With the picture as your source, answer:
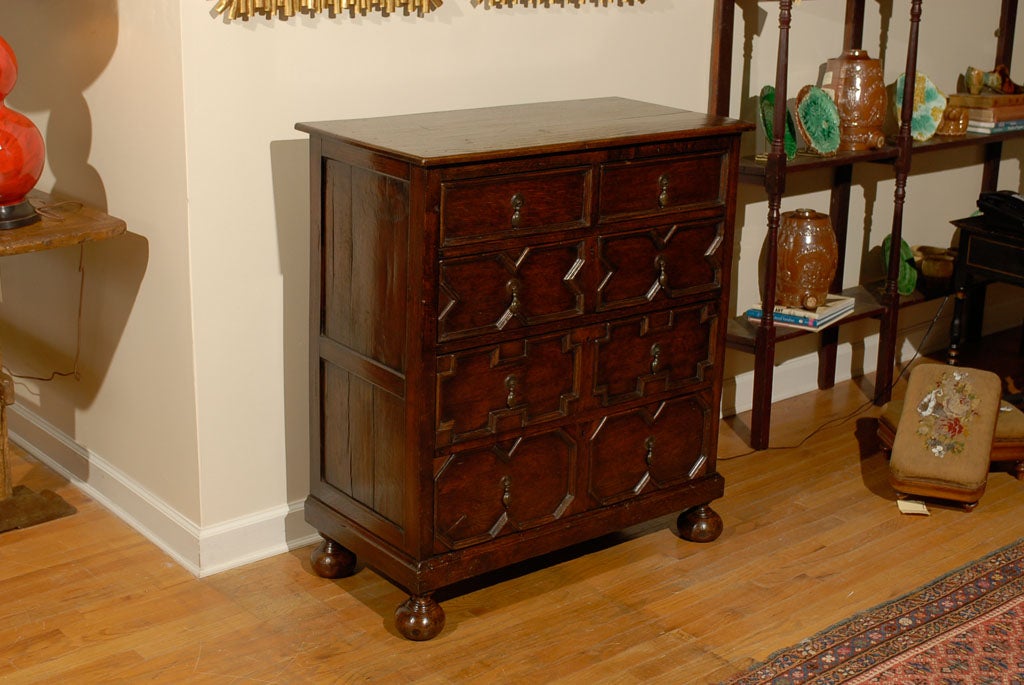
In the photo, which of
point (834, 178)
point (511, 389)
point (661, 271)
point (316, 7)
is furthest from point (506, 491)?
point (834, 178)

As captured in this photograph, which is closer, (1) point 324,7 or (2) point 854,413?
(1) point 324,7

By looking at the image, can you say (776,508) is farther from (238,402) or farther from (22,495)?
(22,495)

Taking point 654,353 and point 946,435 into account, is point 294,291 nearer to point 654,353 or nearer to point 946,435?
point 654,353

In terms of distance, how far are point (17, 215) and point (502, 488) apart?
1.34m

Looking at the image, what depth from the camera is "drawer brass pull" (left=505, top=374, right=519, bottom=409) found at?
295cm

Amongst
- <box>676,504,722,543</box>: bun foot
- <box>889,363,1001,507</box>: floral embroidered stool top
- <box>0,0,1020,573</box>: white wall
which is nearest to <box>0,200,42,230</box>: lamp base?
<box>0,0,1020,573</box>: white wall

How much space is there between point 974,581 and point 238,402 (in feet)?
6.36

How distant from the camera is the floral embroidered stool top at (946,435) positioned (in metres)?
3.66

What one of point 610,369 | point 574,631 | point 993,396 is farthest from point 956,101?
point 574,631

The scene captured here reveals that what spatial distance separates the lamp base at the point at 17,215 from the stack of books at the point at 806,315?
7.15ft

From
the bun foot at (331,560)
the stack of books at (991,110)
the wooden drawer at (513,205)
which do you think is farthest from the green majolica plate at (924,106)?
the bun foot at (331,560)

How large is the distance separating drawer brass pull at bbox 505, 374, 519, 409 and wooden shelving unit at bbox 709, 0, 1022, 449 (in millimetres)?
1292

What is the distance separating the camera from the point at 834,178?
4516 millimetres

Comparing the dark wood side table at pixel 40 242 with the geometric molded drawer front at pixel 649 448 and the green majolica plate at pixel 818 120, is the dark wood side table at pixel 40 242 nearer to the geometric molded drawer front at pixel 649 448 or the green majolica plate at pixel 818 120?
the geometric molded drawer front at pixel 649 448
